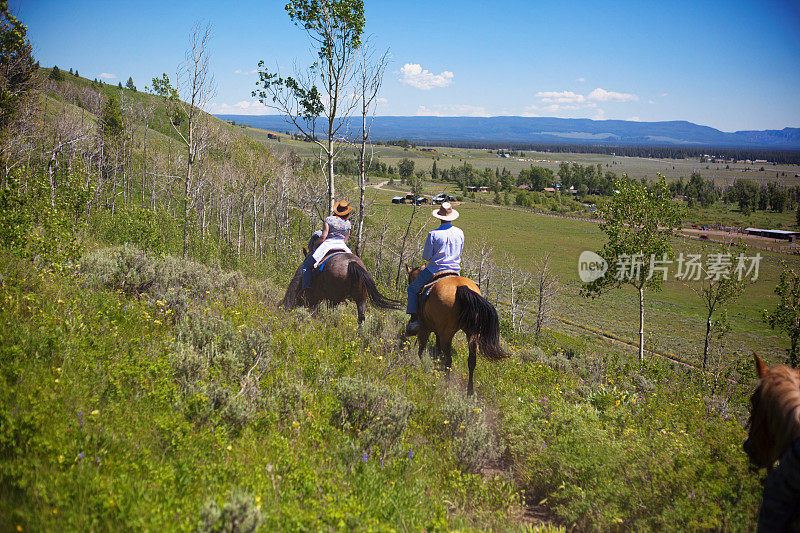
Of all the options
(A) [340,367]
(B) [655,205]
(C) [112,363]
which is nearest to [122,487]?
(C) [112,363]

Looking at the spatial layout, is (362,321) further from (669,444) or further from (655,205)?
(655,205)

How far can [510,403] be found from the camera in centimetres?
643

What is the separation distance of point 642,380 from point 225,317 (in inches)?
385

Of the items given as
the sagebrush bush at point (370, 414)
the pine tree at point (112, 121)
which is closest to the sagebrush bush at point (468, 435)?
the sagebrush bush at point (370, 414)

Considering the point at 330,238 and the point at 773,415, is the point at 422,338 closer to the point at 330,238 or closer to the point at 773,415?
the point at 330,238

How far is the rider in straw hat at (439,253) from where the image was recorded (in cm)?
791

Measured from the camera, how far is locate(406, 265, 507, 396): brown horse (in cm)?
718

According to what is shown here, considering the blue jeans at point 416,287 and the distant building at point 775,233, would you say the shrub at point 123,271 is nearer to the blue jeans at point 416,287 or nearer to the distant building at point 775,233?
the blue jeans at point 416,287

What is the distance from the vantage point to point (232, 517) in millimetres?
2652

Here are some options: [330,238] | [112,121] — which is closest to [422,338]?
[330,238]

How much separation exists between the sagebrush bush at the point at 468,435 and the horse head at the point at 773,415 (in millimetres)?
2425

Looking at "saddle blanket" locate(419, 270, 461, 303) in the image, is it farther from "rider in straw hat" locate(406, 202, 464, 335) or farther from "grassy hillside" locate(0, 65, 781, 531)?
"grassy hillside" locate(0, 65, 781, 531)

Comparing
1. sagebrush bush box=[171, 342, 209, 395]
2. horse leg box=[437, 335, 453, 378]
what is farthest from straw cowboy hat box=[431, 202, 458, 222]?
sagebrush bush box=[171, 342, 209, 395]

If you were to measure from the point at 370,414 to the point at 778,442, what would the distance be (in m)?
3.53
